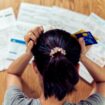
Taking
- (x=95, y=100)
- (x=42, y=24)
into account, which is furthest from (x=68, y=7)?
(x=95, y=100)

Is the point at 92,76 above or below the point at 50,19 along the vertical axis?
below

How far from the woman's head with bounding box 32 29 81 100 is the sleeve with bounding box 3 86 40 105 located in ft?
0.34

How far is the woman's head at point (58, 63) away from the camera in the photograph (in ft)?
2.77

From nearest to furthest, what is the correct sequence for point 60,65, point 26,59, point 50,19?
point 60,65, point 26,59, point 50,19

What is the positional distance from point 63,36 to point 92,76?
298 mm

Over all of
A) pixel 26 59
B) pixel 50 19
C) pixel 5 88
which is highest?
pixel 50 19

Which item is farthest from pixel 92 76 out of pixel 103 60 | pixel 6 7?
pixel 6 7

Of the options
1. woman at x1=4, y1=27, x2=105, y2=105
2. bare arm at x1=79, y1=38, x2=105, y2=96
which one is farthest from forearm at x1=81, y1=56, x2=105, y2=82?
woman at x1=4, y1=27, x2=105, y2=105

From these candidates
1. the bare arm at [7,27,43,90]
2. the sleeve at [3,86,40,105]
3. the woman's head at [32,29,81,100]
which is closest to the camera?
the woman's head at [32,29,81,100]

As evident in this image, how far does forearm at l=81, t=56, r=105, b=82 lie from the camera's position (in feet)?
3.53

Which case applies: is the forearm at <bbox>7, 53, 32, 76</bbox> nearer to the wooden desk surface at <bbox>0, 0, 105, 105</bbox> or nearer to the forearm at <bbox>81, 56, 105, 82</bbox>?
the wooden desk surface at <bbox>0, 0, 105, 105</bbox>

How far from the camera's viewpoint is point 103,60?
3.84ft

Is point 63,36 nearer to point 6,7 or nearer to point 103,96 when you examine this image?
point 103,96

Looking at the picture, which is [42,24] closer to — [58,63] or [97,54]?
[97,54]
